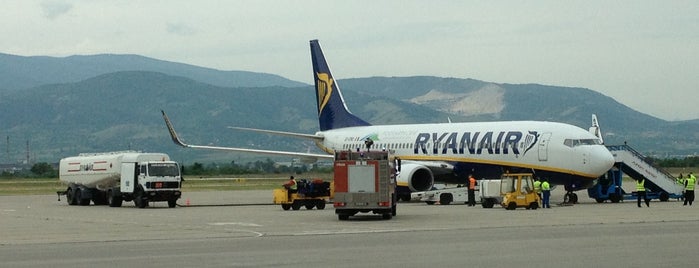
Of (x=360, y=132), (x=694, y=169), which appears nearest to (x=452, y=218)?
(x=360, y=132)

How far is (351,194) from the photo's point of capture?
127ft

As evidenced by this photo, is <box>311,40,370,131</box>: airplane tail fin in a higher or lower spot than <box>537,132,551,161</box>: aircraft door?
higher

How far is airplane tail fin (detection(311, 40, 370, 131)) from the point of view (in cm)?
6225

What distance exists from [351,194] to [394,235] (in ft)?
29.5

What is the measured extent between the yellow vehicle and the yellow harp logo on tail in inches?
724

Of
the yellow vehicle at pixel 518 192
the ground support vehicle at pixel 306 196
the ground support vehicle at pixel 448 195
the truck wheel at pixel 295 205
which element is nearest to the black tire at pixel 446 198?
the ground support vehicle at pixel 448 195

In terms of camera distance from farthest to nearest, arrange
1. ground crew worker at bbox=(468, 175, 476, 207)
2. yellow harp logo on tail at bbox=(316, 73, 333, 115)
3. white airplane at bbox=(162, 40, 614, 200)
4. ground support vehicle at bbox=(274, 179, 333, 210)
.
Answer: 1. yellow harp logo on tail at bbox=(316, 73, 333, 115)
2. ground crew worker at bbox=(468, 175, 476, 207)
3. white airplane at bbox=(162, 40, 614, 200)
4. ground support vehicle at bbox=(274, 179, 333, 210)

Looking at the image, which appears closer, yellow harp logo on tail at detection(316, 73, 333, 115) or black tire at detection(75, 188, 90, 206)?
black tire at detection(75, 188, 90, 206)

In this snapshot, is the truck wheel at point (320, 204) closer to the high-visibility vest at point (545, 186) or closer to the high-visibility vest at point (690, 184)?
the high-visibility vest at point (545, 186)

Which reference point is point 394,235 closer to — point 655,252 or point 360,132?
point 655,252

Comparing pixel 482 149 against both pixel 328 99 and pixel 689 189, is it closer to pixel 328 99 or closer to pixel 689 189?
pixel 689 189

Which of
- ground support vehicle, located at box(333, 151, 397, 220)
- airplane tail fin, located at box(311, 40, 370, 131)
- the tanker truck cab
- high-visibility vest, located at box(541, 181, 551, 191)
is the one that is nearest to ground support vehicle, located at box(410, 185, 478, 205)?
high-visibility vest, located at box(541, 181, 551, 191)

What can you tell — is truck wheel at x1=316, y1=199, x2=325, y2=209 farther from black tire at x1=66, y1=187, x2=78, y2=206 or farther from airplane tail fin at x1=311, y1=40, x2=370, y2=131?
airplane tail fin at x1=311, y1=40, x2=370, y2=131

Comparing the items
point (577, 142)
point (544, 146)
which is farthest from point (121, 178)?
point (577, 142)
